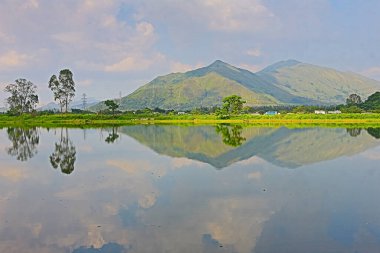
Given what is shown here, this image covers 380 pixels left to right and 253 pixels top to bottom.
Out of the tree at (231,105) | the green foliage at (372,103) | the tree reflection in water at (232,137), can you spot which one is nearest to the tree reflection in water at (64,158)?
the tree reflection in water at (232,137)

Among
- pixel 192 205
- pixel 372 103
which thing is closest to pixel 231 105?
pixel 372 103

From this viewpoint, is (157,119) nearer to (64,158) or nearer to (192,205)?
(64,158)

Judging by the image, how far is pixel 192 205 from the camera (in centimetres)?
1231

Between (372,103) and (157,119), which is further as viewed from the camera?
(372,103)

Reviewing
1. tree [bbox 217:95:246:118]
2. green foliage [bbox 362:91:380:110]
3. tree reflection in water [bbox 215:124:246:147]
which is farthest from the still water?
green foliage [bbox 362:91:380:110]

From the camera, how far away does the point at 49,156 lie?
26.6m

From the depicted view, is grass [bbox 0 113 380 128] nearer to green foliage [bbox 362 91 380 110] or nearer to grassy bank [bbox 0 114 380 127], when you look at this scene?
grassy bank [bbox 0 114 380 127]

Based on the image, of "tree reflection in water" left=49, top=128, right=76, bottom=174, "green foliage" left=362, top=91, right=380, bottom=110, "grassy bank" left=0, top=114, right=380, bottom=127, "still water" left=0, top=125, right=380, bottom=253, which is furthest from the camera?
"green foliage" left=362, top=91, right=380, bottom=110

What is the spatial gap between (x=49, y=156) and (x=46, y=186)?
11207 millimetres

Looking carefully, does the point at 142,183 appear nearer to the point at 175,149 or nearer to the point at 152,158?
the point at 152,158

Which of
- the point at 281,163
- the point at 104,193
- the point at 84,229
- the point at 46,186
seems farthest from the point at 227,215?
the point at 281,163

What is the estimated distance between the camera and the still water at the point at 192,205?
896 cm

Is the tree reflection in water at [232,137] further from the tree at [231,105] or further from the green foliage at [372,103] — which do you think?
the green foliage at [372,103]

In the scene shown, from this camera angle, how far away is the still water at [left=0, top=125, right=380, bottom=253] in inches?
353
